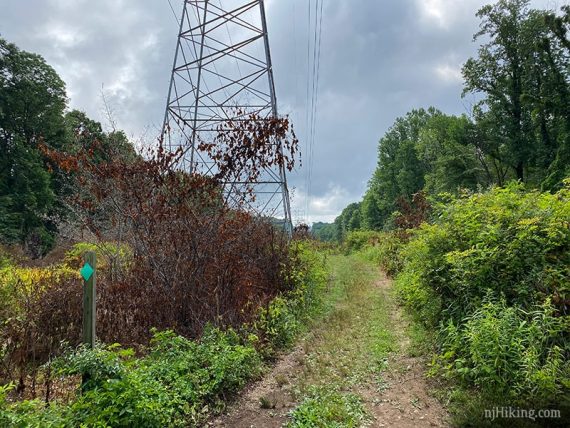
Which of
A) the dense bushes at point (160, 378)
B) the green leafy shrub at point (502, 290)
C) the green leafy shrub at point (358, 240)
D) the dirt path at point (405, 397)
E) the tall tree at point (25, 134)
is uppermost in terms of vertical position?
the tall tree at point (25, 134)

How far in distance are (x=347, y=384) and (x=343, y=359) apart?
0.74 meters

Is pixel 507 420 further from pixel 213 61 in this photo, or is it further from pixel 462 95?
pixel 462 95

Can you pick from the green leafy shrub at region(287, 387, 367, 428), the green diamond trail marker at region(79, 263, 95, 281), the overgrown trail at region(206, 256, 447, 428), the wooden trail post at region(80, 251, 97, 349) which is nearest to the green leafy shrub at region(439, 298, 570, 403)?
the overgrown trail at region(206, 256, 447, 428)

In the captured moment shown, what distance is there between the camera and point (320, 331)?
610cm

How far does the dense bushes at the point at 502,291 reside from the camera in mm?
3193

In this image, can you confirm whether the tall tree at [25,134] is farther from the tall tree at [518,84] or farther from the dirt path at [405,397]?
the tall tree at [518,84]

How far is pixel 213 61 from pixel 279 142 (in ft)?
13.0

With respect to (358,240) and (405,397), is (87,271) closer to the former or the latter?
(405,397)

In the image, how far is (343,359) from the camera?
189 inches

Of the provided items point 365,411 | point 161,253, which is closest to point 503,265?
Answer: point 365,411

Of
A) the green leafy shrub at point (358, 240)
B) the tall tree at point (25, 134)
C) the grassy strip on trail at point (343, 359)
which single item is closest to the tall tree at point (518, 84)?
the green leafy shrub at point (358, 240)

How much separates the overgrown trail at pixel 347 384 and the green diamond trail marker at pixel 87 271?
5.82 ft

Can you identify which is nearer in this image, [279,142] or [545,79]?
[279,142]

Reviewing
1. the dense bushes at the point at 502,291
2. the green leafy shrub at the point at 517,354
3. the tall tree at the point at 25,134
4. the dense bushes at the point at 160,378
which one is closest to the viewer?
the dense bushes at the point at 160,378
